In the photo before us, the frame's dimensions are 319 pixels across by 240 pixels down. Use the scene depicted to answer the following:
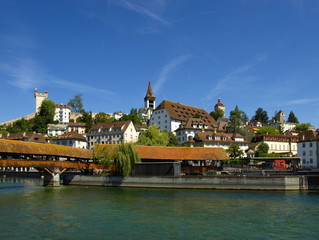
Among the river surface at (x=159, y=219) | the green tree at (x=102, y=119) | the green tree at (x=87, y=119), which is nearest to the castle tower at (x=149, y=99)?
the green tree at (x=102, y=119)

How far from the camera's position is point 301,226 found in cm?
1822

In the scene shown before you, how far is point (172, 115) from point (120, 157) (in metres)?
52.1

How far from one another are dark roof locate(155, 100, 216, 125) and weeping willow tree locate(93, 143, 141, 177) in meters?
48.0

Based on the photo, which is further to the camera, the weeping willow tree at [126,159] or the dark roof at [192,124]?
the dark roof at [192,124]

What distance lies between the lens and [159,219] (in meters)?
19.9

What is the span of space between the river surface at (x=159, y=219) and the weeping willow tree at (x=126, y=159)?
15.0m

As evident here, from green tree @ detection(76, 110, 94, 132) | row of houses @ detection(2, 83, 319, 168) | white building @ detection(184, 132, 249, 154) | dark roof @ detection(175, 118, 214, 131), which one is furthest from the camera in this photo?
green tree @ detection(76, 110, 94, 132)

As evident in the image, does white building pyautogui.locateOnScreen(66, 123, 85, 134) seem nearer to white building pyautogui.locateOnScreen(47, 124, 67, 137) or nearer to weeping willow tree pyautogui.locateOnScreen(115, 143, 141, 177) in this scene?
white building pyautogui.locateOnScreen(47, 124, 67, 137)

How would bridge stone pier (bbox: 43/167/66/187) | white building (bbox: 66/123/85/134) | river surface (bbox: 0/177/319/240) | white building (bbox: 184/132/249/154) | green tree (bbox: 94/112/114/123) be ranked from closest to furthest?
1. river surface (bbox: 0/177/319/240)
2. bridge stone pier (bbox: 43/167/66/187)
3. white building (bbox: 184/132/249/154)
4. green tree (bbox: 94/112/114/123)
5. white building (bbox: 66/123/85/134)

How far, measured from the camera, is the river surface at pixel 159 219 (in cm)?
1641

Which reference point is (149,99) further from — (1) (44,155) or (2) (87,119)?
(1) (44,155)

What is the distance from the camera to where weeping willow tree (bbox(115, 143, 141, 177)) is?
4356 centimetres

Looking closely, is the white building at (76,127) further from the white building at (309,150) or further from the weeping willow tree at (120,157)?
the white building at (309,150)

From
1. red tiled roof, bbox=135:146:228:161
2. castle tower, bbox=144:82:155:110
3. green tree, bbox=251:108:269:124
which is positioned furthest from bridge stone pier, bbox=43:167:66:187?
green tree, bbox=251:108:269:124
